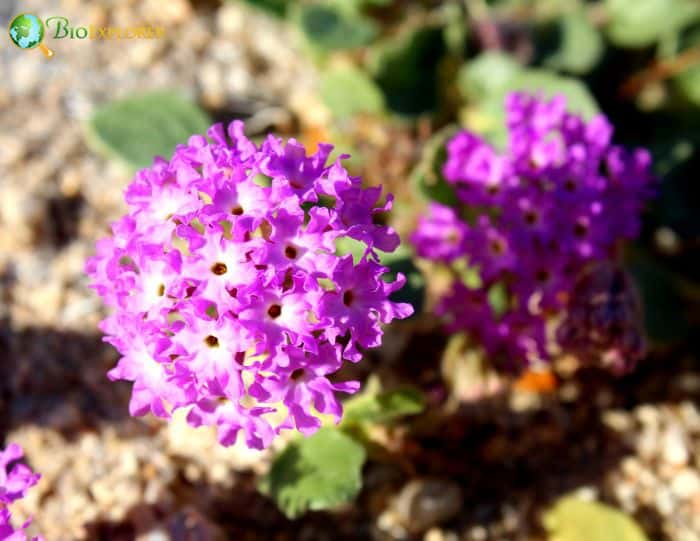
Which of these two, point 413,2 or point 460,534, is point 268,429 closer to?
point 460,534

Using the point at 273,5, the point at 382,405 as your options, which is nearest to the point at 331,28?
the point at 273,5

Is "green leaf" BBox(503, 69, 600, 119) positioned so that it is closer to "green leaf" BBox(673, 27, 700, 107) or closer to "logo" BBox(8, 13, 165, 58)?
"green leaf" BBox(673, 27, 700, 107)

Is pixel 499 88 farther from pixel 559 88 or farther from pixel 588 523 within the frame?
pixel 588 523

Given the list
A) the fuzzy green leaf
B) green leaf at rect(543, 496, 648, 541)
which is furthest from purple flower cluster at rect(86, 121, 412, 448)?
green leaf at rect(543, 496, 648, 541)

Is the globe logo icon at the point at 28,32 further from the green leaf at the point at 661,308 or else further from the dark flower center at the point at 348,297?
the green leaf at the point at 661,308

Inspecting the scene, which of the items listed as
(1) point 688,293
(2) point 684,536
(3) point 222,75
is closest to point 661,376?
(1) point 688,293

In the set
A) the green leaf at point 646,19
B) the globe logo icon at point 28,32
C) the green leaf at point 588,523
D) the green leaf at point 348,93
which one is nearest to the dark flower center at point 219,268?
the green leaf at point 588,523
